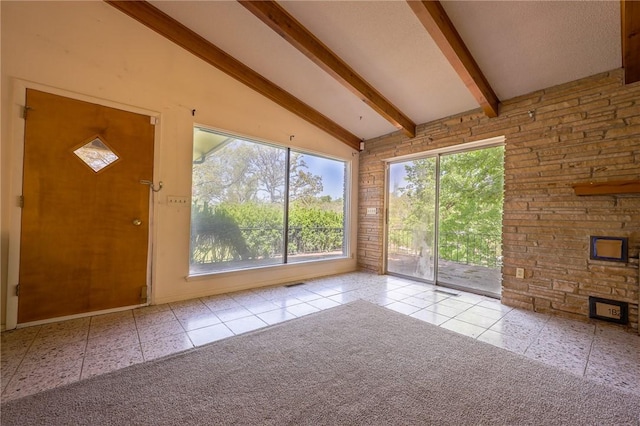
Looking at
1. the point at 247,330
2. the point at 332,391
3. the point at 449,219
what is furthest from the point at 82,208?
the point at 449,219

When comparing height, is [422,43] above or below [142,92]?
above

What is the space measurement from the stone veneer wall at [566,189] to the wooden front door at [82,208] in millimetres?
4565

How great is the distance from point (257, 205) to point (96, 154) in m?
1.96

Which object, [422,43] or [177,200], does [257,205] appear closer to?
[177,200]

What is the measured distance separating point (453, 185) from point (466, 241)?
35.5 inches

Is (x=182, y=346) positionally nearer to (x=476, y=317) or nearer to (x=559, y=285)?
(x=476, y=317)

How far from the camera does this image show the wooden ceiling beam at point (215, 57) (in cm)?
295

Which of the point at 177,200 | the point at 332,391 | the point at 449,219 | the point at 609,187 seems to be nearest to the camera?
the point at 332,391

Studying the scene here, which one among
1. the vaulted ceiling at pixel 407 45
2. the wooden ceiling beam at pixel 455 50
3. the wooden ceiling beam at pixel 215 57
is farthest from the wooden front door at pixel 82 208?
the wooden ceiling beam at pixel 455 50

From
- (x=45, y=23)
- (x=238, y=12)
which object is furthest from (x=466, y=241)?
(x=45, y=23)

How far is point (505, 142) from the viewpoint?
3.45 m

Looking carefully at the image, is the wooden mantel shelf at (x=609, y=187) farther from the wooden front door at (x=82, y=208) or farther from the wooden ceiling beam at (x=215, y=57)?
the wooden front door at (x=82, y=208)

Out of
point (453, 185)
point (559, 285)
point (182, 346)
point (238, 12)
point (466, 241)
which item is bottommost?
point (182, 346)

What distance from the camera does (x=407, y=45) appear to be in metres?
2.89
